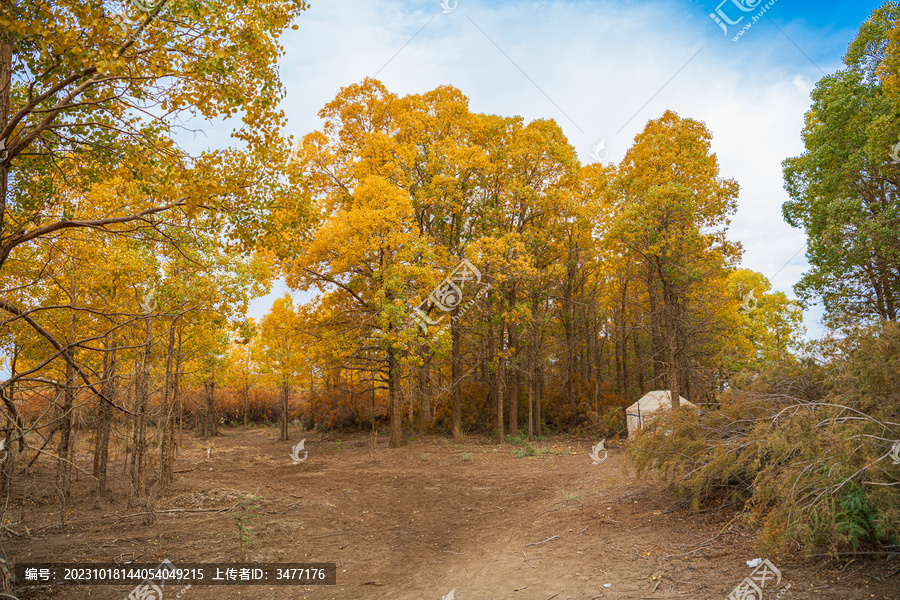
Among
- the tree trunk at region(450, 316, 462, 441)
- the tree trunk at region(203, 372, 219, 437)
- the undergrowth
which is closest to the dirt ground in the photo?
the undergrowth

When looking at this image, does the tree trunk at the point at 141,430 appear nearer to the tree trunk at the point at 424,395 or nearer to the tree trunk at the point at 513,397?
the tree trunk at the point at 424,395

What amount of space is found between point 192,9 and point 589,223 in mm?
18225

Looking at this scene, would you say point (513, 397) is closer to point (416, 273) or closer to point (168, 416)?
point (416, 273)

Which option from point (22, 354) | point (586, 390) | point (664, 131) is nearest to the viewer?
point (22, 354)

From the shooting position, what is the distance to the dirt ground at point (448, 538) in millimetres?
5000

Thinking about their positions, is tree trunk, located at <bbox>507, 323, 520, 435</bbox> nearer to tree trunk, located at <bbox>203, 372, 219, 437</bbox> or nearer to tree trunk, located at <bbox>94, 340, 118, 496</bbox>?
tree trunk, located at <bbox>203, 372, 219, 437</bbox>

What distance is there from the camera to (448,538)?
765 cm

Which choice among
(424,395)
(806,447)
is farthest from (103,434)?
(806,447)

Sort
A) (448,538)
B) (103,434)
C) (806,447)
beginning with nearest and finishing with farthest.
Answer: (806,447) → (448,538) → (103,434)

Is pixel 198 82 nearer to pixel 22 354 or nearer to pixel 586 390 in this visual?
pixel 22 354

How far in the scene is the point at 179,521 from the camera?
8.30 meters

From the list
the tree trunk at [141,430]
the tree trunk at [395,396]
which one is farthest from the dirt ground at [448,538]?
the tree trunk at [395,396]

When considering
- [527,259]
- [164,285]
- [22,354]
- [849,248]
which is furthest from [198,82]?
[849,248]

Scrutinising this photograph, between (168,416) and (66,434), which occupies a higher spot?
(168,416)
